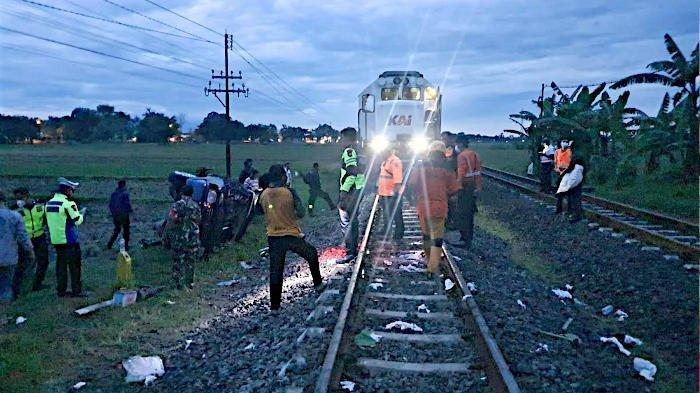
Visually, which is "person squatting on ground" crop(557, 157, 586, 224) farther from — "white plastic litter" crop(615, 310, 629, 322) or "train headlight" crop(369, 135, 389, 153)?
"train headlight" crop(369, 135, 389, 153)

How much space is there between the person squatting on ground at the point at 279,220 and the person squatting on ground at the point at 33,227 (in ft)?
15.3

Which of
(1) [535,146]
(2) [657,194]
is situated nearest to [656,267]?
(2) [657,194]

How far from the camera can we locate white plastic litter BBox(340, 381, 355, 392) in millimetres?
5184

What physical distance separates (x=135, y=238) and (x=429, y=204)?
1063 cm

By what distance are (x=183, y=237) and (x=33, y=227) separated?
2.62 meters

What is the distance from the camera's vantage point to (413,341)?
635 centimetres

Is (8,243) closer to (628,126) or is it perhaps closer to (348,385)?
(348,385)

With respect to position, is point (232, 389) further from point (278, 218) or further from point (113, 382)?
point (278, 218)

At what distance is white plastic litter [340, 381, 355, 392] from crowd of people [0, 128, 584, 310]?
3.21m

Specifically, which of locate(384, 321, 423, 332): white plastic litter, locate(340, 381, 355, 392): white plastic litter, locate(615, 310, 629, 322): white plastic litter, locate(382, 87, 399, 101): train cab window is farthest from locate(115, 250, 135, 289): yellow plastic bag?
locate(382, 87, 399, 101): train cab window

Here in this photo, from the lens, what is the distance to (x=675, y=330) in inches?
298

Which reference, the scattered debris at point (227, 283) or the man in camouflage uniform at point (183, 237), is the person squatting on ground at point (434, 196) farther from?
the man in camouflage uniform at point (183, 237)

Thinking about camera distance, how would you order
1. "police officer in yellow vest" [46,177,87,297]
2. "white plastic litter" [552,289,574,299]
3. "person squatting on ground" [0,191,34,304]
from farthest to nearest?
"police officer in yellow vest" [46,177,87,297] → "white plastic litter" [552,289,574,299] → "person squatting on ground" [0,191,34,304]

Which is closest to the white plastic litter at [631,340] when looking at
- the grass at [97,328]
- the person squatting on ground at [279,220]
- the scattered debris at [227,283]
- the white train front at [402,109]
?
the person squatting on ground at [279,220]
